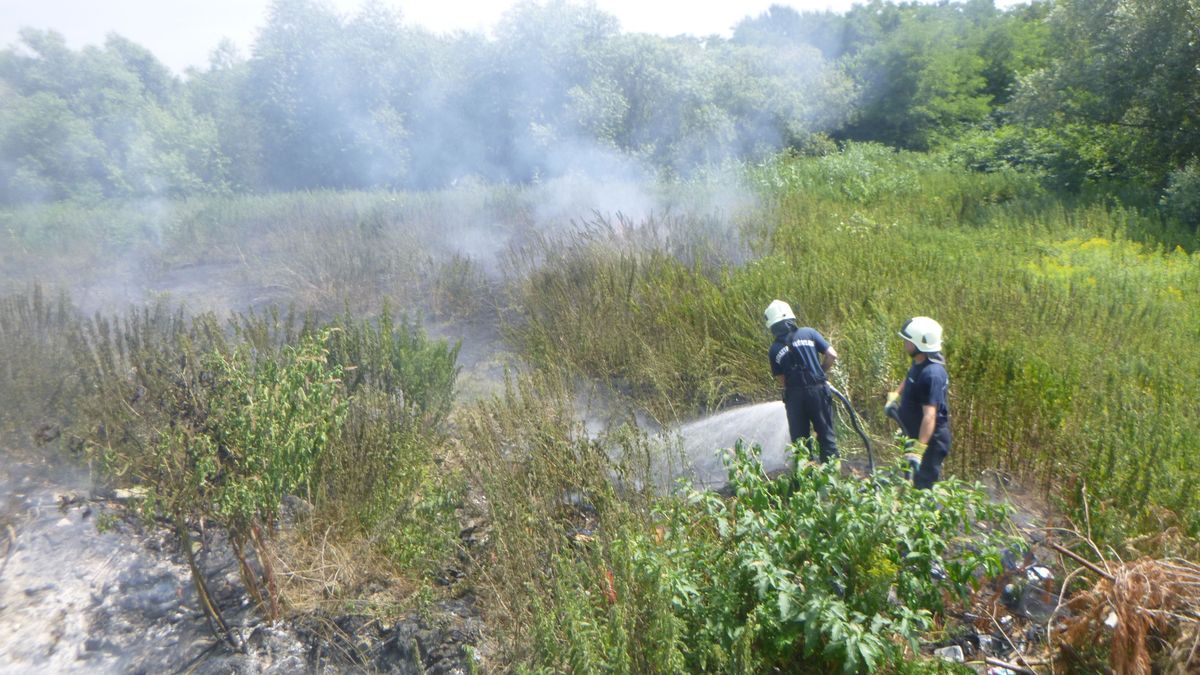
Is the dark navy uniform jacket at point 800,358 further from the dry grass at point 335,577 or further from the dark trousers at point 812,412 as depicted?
the dry grass at point 335,577

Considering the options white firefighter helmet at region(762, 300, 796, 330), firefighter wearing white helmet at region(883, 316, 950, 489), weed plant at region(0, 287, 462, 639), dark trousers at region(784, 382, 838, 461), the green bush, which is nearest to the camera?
weed plant at region(0, 287, 462, 639)

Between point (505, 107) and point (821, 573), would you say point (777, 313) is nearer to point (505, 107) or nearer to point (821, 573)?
point (821, 573)

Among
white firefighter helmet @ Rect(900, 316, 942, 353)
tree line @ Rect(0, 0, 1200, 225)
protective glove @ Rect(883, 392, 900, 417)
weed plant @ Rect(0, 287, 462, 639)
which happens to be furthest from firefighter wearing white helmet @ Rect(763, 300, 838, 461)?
tree line @ Rect(0, 0, 1200, 225)

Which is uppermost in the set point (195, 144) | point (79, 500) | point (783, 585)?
point (195, 144)

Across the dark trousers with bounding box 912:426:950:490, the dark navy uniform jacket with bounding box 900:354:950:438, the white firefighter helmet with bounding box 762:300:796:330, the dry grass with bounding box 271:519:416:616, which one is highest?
the white firefighter helmet with bounding box 762:300:796:330

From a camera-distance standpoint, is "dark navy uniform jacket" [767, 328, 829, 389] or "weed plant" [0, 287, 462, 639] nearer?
"weed plant" [0, 287, 462, 639]

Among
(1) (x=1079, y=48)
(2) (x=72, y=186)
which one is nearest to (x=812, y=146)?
(1) (x=1079, y=48)

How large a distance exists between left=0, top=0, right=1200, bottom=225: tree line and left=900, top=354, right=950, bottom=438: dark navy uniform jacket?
30.7ft

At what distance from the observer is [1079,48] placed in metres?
13.2

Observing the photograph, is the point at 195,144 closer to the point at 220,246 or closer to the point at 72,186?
the point at 72,186

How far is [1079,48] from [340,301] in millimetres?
12254

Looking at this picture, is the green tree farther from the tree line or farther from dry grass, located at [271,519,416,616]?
dry grass, located at [271,519,416,616]

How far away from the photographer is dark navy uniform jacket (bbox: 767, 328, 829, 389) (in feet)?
15.5

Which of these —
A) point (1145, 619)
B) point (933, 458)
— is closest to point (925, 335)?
point (933, 458)
